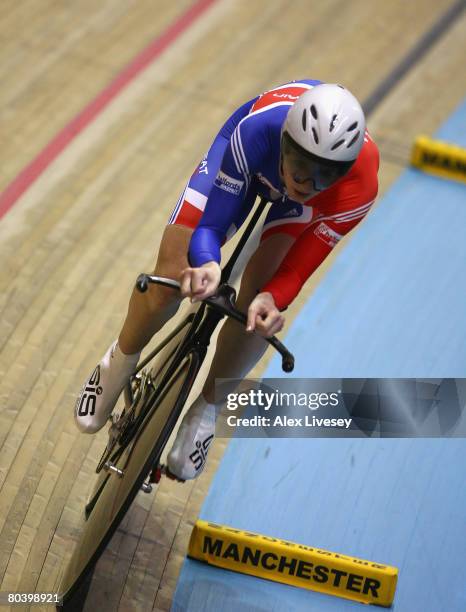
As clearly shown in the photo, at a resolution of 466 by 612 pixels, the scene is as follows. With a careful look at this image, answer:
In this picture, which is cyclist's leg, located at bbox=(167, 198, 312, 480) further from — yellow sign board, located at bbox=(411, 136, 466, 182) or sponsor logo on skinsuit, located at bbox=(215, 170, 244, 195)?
yellow sign board, located at bbox=(411, 136, 466, 182)

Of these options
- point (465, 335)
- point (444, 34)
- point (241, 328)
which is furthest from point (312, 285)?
point (444, 34)

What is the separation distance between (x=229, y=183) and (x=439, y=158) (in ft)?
8.89

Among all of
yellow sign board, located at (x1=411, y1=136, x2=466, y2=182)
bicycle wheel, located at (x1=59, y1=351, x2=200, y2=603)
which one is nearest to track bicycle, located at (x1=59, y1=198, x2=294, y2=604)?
bicycle wheel, located at (x1=59, y1=351, x2=200, y2=603)

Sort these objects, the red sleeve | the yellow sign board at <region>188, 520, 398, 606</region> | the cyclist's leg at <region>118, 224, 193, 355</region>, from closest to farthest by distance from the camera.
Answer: the red sleeve → the cyclist's leg at <region>118, 224, 193, 355</region> → the yellow sign board at <region>188, 520, 398, 606</region>

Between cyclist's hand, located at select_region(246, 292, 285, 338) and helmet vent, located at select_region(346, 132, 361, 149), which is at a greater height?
helmet vent, located at select_region(346, 132, 361, 149)

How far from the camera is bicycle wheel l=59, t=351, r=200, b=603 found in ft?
7.84

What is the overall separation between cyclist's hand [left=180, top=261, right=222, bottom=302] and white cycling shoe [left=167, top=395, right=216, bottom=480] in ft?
1.83

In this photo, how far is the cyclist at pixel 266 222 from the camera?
2.32 m

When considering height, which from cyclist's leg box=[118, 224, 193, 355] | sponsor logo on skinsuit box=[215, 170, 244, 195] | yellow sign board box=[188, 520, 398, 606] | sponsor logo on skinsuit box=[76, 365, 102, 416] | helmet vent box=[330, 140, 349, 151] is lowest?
yellow sign board box=[188, 520, 398, 606]

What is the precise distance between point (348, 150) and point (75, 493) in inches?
66.3

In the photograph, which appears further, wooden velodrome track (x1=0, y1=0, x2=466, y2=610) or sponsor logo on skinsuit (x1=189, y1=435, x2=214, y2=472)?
wooden velodrome track (x1=0, y1=0, x2=466, y2=610)

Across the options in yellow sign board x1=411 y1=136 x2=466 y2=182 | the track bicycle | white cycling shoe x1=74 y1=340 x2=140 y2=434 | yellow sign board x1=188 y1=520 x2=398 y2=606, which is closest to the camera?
the track bicycle

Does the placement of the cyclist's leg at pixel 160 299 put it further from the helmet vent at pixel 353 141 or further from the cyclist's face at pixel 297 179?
the helmet vent at pixel 353 141

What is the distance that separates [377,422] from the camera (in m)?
3.72
